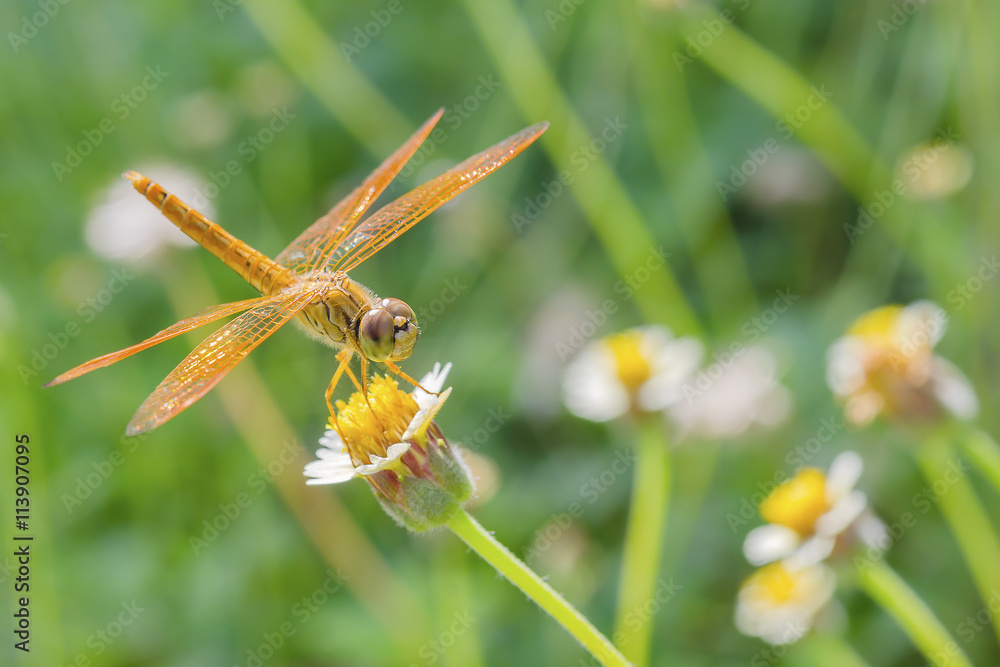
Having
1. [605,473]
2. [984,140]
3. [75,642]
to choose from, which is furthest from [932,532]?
[75,642]

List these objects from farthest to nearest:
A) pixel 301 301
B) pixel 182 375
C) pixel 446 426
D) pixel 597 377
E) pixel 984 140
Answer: pixel 446 426 → pixel 984 140 → pixel 597 377 → pixel 301 301 → pixel 182 375

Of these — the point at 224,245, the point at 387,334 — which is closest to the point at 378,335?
the point at 387,334

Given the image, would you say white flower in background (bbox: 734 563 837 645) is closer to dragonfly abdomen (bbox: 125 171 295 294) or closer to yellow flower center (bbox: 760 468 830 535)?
yellow flower center (bbox: 760 468 830 535)

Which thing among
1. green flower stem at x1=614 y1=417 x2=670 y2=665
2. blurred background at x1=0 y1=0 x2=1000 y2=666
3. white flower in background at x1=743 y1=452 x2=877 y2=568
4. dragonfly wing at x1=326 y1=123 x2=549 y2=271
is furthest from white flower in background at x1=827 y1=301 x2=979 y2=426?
dragonfly wing at x1=326 y1=123 x2=549 y2=271

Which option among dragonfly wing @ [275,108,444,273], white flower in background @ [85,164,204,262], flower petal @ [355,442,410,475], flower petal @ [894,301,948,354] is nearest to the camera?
flower petal @ [355,442,410,475]

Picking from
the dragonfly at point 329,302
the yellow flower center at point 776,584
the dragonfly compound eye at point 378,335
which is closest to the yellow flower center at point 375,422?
the dragonfly at point 329,302

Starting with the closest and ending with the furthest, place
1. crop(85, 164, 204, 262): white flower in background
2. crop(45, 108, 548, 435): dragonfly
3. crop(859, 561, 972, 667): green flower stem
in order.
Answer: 1. crop(859, 561, 972, 667): green flower stem
2. crop(45, 108, 548, 435): dragonfly
3. crop(85, 164, 204, 262): white flower in background

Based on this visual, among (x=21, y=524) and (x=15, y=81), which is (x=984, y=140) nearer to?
(x=21, y=524)
